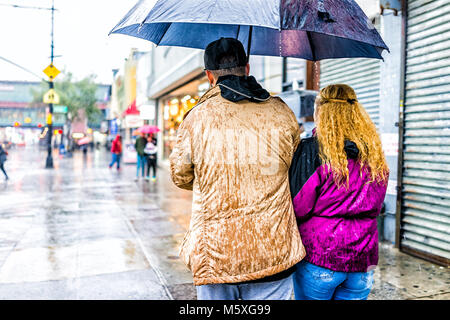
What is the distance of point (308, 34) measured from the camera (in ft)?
12.0

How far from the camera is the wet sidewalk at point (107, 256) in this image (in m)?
4.79

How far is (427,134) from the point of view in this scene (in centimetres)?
585

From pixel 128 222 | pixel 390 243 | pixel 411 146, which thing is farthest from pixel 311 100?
pixel 128 222

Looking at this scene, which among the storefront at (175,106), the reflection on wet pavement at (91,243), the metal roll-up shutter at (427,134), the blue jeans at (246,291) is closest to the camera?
the blue jeans at (246,291)

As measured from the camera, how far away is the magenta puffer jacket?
7.45 feet

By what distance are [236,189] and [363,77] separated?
6.16 metres

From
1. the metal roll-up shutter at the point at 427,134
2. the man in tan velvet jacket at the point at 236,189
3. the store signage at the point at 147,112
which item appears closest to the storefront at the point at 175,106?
the store signage at the point at 147,112

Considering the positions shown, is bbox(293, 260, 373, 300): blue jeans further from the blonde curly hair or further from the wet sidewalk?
the wet sidewalk

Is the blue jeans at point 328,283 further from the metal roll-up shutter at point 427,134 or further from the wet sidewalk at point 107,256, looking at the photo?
the metal roll-up shutter at point 427,134

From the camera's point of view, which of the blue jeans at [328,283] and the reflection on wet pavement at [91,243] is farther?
the reflection on wet pavement at [91,243]

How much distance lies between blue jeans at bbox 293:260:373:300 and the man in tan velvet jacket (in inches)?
10.8

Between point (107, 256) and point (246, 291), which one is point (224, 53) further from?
point (107, 256)

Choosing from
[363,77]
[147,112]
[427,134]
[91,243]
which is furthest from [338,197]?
[147,112]

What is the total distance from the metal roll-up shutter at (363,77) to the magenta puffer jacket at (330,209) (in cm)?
526
